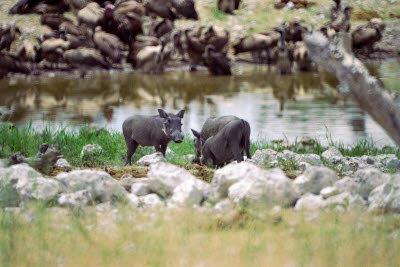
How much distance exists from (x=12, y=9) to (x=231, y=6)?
7.35 meters

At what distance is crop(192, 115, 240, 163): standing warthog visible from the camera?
5498 millimetres

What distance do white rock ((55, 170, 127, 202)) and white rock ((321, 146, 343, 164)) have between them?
2643 mm

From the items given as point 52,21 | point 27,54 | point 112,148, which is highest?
point 52,21

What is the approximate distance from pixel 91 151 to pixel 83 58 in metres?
10.7

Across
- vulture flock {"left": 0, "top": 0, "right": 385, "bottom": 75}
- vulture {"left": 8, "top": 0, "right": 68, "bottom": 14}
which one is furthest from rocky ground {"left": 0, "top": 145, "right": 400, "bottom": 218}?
vulture {"left": 8, "top": 0, "right": 68, "bottom": 14}

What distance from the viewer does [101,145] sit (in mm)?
6488

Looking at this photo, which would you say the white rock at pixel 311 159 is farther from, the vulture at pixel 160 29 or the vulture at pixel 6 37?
the vulture at pixel 160 29

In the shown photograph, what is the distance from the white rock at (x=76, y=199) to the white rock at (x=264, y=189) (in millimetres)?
773

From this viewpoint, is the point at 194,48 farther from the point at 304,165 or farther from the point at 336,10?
the point at 304,165

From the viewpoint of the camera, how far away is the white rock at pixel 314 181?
12.3ft

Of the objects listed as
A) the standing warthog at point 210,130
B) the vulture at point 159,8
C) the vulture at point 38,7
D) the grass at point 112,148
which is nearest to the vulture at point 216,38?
the vulture at point 159,8

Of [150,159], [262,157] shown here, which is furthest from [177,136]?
[262,157]

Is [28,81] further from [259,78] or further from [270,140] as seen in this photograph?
[270,140]

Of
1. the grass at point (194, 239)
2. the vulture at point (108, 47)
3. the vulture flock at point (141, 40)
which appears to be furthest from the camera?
the vulture at point (108, 47)
